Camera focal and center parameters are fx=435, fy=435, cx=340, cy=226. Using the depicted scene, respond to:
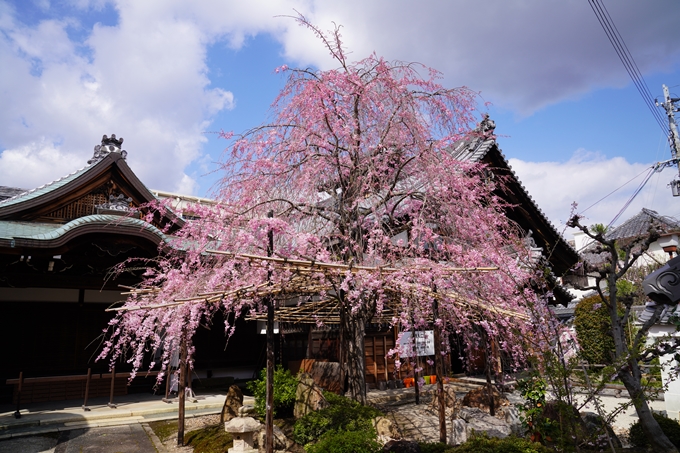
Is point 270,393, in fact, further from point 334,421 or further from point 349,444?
point 334,421

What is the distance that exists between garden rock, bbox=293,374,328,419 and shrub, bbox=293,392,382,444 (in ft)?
1.80

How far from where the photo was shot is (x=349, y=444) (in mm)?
5703

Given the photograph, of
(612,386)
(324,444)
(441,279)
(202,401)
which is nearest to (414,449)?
(324,444)

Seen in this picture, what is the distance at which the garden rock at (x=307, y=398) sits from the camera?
8.16 metres

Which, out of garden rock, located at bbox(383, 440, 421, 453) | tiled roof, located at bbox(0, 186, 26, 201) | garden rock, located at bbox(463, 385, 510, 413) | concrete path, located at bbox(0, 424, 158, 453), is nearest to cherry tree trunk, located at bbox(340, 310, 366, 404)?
garden rock, located at bbox(383, 440, 421, 453)

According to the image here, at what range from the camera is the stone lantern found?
22.4ft

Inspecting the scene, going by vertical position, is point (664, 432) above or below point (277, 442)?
above

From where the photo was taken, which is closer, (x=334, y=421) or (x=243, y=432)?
(x=243, y=432)

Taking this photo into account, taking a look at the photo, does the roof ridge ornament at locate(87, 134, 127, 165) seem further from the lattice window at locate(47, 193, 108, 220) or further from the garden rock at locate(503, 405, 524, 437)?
the garden rock at locate(503, 405, 524, 437)

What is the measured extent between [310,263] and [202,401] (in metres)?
8.14

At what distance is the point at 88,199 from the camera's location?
42.2 ft

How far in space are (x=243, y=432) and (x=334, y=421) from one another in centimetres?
145

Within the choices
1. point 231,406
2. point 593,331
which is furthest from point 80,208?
point 593,331

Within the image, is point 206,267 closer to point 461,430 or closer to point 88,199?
point 461,430
